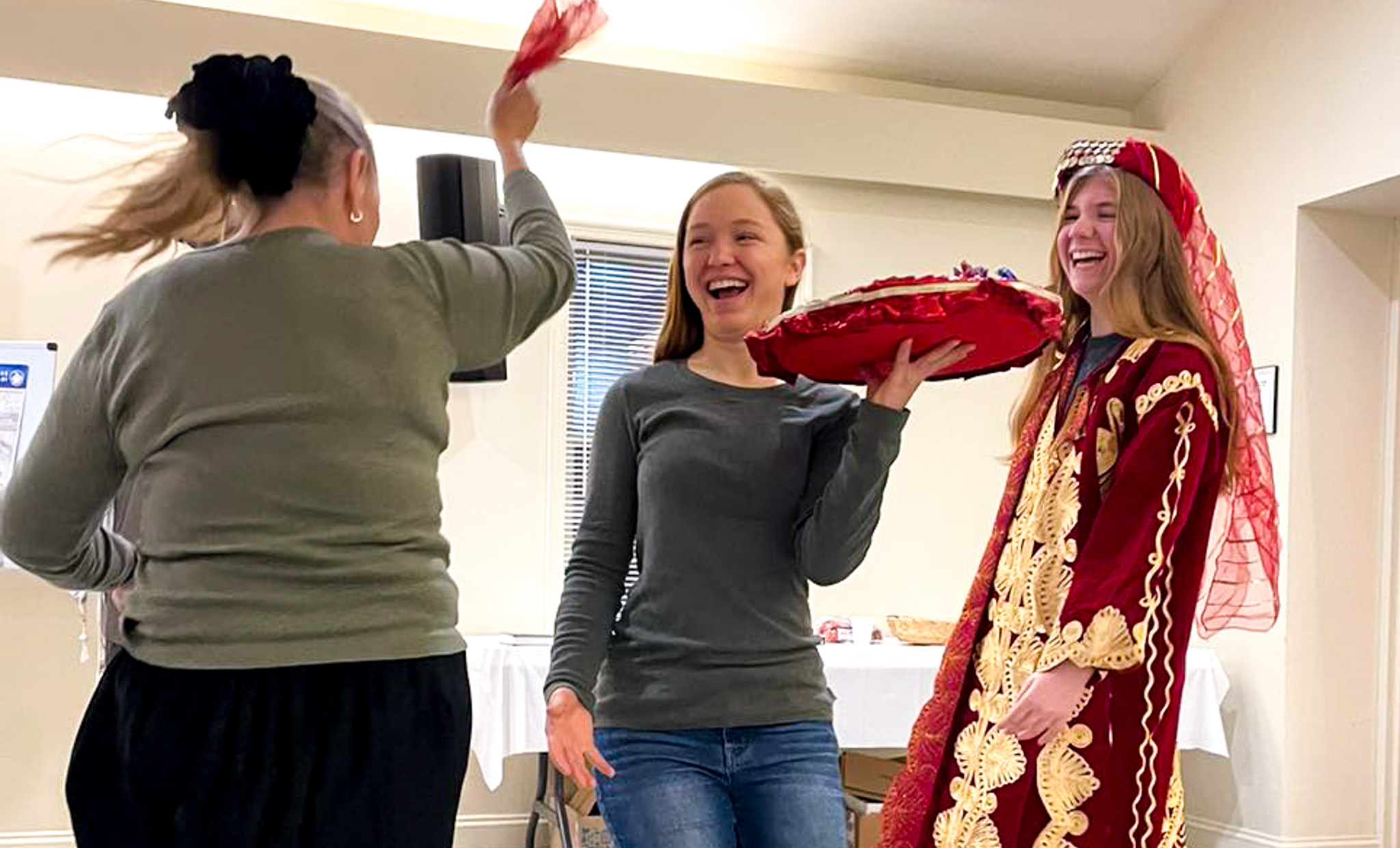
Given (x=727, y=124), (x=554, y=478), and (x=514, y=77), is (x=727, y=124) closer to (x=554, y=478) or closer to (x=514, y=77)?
(x=554, y=478)

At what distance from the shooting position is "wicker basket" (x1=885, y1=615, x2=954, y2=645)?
4.52 meters

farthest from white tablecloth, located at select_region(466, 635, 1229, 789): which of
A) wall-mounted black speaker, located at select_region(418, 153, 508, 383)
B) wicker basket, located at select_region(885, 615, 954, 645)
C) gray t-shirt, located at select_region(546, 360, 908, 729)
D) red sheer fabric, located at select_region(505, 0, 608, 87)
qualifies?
red sheer fabric, located at select_region(505, 0, 608, 87)

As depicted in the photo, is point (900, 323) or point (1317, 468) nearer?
point (900, 323)

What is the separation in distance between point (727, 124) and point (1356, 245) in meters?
2.20

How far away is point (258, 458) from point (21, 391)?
326cm

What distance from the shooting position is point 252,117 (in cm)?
125

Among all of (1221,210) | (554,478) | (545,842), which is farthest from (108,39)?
(1221,210)

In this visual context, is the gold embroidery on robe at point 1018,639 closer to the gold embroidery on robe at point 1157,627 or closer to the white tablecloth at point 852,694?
the gold embroidery on robe at point 1157,627

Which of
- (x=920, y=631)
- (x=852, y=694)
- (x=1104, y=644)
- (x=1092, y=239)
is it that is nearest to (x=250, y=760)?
(x=1104, y=644)

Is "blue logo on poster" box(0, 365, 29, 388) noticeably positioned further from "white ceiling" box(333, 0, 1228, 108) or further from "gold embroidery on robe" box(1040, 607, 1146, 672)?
"gold embroidery on robe" box(1040, 607, 1146, 672)

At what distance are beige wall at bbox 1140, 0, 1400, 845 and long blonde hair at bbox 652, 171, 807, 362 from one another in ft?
10.7

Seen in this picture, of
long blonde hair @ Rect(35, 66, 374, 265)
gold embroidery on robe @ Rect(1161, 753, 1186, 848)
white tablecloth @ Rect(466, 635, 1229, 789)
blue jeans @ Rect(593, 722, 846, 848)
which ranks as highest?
long blonde hair @ Rect(35, 66, 374, 265)

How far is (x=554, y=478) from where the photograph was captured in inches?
187

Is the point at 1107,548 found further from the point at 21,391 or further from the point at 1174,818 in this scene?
the point at 21,391
